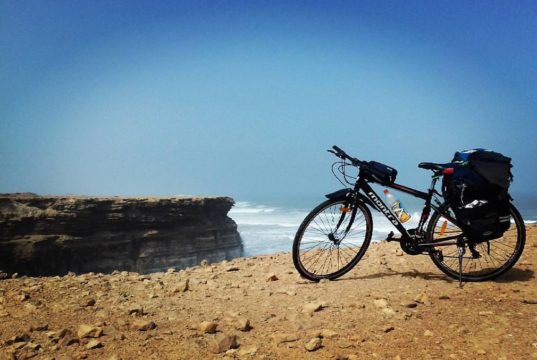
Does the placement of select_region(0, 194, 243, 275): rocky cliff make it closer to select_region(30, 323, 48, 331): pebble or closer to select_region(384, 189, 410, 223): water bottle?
select_region(30, 323, 48, 331): pebble

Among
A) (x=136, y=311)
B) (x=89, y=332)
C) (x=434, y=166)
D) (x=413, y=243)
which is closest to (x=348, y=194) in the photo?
(x=413, y=243)

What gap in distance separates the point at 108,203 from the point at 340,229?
39096 mm

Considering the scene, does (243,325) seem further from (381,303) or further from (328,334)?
(381,303)

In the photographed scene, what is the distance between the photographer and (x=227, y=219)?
51.1 m

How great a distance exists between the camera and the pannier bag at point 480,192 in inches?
174

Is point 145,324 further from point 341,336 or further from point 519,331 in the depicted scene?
point 519,331

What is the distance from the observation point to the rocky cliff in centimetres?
3425

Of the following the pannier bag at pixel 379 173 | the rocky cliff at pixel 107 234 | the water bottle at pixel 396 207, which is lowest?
the rocky cliff at pixel 107 234

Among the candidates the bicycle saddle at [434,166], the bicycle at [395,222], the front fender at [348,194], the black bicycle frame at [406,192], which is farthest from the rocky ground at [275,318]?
the bicycle saddle at [434,166]

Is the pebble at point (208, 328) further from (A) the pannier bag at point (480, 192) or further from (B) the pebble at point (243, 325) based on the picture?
(A) the pannier bag at point (480, 192)

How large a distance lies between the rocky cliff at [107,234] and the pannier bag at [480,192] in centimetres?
4015

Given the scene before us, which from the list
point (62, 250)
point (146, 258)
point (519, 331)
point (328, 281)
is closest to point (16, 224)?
point (62, 250)

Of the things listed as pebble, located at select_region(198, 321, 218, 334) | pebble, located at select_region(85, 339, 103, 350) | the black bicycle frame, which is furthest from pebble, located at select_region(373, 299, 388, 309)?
pebble, located at select_region(85, 339, 103, 350)

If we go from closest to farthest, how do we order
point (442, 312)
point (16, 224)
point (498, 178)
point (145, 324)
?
point (145, 324) < point (442, 312) < point (498, 178) < point (16, 224)
